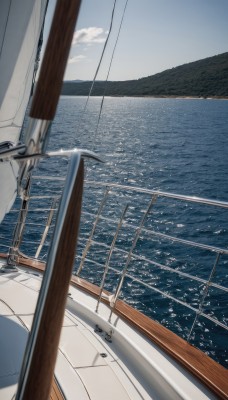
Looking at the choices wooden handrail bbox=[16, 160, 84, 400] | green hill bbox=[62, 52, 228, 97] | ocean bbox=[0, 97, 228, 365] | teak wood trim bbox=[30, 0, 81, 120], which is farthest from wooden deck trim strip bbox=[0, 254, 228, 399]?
green hill bbox=[62, 52, 228, 97]

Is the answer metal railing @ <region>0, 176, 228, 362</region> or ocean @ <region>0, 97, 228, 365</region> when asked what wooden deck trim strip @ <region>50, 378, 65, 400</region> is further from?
metal railing @ <region>0, 176, 228, 362</region>

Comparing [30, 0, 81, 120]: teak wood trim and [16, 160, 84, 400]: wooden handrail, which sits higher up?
[30, 0, 81, 120]: teak wood trim

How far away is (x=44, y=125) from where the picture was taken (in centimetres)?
62

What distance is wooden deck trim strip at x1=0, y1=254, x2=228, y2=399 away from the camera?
5.27 ft

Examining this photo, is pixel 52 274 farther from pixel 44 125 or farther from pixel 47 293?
pixel 44 125

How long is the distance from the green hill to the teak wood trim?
3681 inches

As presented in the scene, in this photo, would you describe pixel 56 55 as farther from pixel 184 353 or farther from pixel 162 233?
pixel 162 233

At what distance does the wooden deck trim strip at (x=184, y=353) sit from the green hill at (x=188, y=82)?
303 feet

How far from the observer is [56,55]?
58 cm

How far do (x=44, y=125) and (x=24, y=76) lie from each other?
3.07 ft

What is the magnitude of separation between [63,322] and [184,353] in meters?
0.98

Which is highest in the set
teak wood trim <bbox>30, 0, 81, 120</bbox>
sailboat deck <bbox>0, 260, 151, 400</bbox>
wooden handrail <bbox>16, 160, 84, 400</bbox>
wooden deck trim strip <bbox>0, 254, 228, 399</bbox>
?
teak wood trim <bbox>30, 0, 81, 120</bbox>

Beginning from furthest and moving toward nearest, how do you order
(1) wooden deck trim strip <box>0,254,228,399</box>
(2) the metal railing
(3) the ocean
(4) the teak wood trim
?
(2) the metal railing → (3) the ocean → (1) wooden deck trim strip <box>0,254,228,399</box> → (4) the teak wood trim

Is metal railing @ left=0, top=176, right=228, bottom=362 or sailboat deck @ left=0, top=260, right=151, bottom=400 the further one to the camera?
metal railing @ left=0, top=176, right=228, bottom=362
